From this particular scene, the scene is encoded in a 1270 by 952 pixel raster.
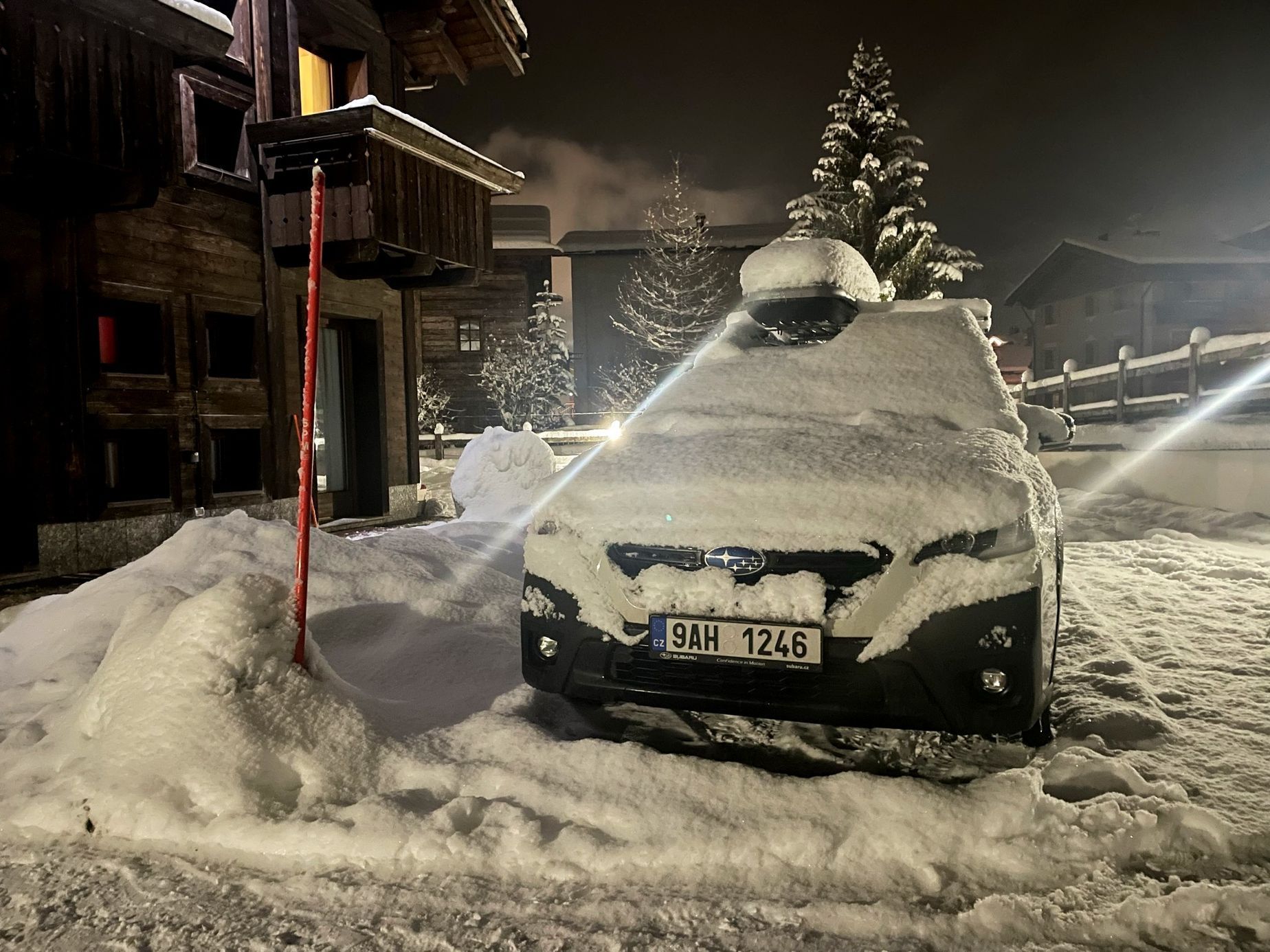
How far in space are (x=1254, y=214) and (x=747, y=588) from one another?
39291 mm

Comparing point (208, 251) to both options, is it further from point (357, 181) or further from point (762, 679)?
point (762, 679)

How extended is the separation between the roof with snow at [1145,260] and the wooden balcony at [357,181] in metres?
30.0

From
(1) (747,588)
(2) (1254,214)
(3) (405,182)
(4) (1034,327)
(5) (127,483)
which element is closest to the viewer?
(1) (747,588)

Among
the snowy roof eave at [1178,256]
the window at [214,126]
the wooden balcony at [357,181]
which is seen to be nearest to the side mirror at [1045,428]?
the wooden balcony at [357,181]

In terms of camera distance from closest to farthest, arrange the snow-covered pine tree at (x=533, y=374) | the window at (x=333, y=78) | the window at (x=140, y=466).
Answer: the window at (x=140, y=466)
the window at (x=333, y=78)
the snow-covered pine tree at (x=533, y=374)

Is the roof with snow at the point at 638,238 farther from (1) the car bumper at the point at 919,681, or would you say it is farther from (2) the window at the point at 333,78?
(1) the car bumper at the point at 919,681

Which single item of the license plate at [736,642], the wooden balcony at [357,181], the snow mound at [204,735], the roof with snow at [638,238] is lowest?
the snow mound at [204,735]

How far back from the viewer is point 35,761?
2.96m

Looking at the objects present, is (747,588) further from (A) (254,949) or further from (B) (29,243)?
(B) (29,243)

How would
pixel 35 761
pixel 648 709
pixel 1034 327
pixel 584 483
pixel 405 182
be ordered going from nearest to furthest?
pixel 35 761 → pixel 584 483 → pixel 648 709 → pixel 405 182 → pixel 1034 327

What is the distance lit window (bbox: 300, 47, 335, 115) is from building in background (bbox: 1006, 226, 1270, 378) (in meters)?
31.0

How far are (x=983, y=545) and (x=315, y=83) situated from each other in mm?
12215

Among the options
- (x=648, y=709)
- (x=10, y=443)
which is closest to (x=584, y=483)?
(x=648, y=709)

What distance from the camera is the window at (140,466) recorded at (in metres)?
8.48
